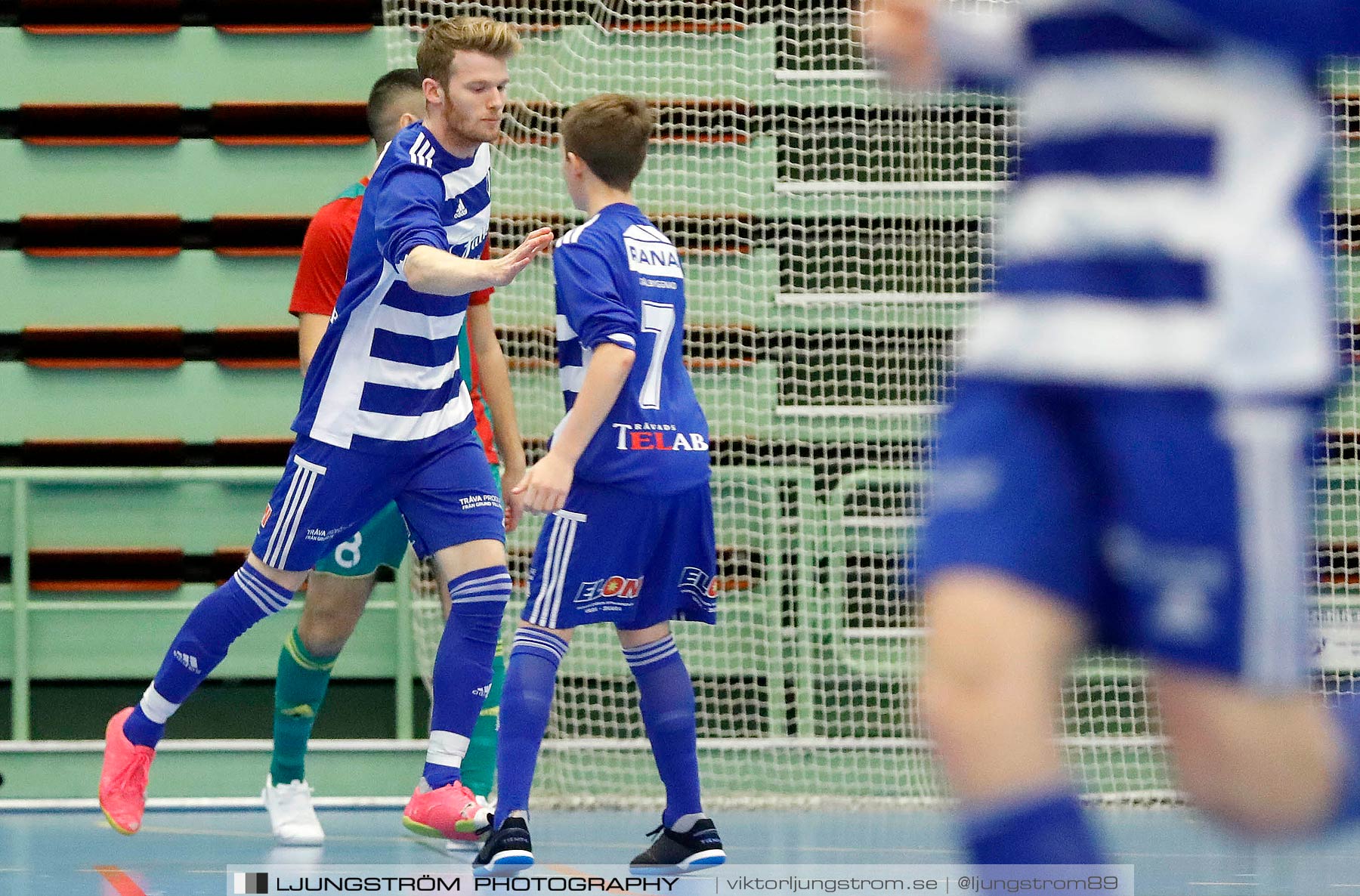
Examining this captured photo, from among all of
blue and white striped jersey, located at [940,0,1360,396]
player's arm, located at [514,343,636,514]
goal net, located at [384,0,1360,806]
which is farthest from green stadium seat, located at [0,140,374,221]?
blue and white striped jersey, located at [940,0,1360,396]

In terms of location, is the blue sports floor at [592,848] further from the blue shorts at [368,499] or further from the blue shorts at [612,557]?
the blue shorts at [368,499]

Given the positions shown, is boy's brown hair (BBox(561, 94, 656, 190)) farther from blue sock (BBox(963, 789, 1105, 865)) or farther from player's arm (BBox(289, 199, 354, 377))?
blue sock (BBox(963, 789, 1105, 865))

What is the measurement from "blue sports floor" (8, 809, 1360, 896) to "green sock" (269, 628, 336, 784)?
227 millimetres

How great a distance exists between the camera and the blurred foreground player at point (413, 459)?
3742 millimetres

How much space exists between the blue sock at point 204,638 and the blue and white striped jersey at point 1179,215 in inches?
106

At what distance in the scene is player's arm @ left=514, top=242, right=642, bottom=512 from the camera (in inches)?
133

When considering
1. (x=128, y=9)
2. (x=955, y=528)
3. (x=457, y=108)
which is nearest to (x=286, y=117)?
(x=128, y=9)

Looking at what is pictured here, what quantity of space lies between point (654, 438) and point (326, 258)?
46.4 inches

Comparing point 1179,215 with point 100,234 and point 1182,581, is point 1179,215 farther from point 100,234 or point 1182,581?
point 100,234

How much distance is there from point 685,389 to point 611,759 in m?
2.18

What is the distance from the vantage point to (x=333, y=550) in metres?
4.27

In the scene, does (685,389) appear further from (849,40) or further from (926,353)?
(849,40)

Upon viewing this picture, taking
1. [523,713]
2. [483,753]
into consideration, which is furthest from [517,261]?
[483,753]

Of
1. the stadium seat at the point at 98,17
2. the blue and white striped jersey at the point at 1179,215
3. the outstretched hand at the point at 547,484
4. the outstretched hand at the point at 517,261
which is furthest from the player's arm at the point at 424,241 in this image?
the stadium seat at the point at 98,17
